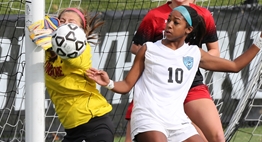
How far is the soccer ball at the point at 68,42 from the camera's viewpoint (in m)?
4.21

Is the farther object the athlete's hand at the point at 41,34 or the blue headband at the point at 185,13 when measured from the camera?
the blue headband at the point at 185,13

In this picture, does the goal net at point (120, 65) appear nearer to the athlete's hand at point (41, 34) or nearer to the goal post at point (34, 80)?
the goal post at point (34, 80)

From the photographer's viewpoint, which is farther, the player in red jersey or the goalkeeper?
the player in red jersey

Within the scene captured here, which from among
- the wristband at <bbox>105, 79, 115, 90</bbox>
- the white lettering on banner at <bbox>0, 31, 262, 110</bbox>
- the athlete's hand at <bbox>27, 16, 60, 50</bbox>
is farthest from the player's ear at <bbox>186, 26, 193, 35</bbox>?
the white lettering on banner at <bbox>0, 31, 262, 110</bbox>

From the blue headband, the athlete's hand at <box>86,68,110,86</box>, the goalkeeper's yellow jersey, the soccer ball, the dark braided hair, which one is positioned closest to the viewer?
the soccer ball

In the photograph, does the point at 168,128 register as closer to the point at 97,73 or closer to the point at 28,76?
the point at 97,73

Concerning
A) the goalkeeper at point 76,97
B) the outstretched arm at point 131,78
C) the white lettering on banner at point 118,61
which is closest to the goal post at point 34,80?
the goalkeeper at point 76,97

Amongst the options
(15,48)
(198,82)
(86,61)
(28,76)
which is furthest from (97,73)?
(15,48)

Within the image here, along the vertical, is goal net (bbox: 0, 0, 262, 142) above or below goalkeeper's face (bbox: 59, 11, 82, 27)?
below

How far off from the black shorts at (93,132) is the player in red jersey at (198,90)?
55cm

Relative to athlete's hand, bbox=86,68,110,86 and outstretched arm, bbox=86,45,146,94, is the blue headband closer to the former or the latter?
outstretched arm, bbox=86,45,146,94

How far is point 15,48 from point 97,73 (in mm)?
3187

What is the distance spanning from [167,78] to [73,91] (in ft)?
2.38

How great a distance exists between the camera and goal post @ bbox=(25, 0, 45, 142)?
4.40 metres
